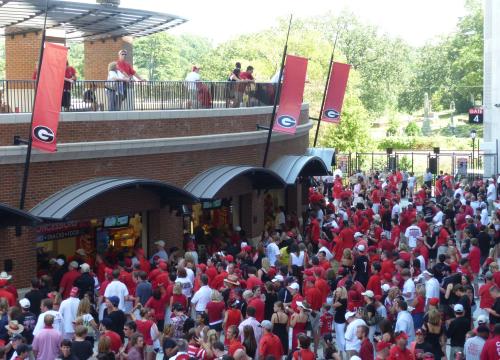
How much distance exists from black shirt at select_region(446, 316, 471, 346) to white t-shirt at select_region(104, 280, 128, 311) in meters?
5.79

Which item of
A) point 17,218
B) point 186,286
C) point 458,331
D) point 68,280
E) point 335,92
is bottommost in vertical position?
point 458,331

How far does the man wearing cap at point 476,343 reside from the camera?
13688 millimetres

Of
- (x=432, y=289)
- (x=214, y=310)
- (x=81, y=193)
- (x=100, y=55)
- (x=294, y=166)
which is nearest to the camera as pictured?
(x=214, y=310)

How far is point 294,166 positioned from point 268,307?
13.3 m

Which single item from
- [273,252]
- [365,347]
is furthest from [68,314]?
[273,252]

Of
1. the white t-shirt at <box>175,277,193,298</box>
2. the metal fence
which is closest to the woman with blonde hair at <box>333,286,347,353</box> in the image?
the white t-shirt at <box>175,277,193,298</box>

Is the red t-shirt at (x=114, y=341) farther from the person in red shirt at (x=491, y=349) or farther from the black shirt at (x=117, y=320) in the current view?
the person in red shirt at (x=491, y=349)

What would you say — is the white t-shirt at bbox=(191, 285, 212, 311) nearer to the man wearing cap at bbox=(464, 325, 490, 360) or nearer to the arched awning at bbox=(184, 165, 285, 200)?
the man wearing cap at bbox=(464, 325, 490, 360)

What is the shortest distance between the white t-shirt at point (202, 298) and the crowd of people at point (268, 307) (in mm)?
18

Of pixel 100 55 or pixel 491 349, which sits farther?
pixel 100 55

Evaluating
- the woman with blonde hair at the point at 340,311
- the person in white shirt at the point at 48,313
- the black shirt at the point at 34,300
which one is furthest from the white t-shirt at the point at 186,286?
the person in white shirt at the point at 48,313

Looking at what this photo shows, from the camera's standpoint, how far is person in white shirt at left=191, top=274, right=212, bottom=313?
16547 millimetres

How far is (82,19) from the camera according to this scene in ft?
84.9

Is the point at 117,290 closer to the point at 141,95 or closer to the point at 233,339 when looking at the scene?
the point at 233,339
